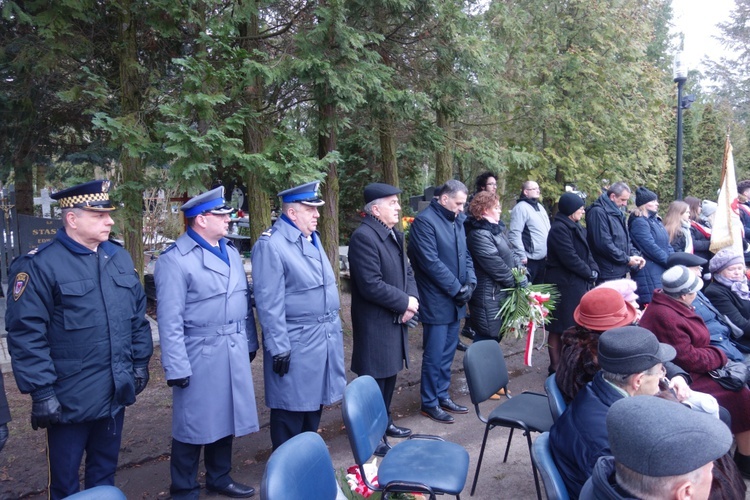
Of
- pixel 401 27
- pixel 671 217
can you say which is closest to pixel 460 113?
pixel 401 27

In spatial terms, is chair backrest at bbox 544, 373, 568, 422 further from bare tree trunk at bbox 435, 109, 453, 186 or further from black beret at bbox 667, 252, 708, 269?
bare tree trunk at bbox 435, 109, 453, 186

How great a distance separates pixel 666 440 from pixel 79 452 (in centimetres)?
315

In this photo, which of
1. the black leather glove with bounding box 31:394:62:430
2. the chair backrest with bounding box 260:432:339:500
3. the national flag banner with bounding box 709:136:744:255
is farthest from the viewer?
the national flag banner with bounding box 709:136:744:255

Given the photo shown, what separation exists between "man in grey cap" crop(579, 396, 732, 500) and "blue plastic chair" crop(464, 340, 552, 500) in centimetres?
216

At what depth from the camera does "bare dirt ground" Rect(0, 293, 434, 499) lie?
13.8 ft

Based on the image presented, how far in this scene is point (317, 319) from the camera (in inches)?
169

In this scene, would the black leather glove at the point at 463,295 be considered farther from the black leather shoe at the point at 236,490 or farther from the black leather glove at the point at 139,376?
the black leather glove at the point at 139,376

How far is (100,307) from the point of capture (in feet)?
11.3

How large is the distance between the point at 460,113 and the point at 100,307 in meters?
6.35

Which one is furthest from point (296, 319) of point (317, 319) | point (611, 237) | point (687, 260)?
point (611, 237)

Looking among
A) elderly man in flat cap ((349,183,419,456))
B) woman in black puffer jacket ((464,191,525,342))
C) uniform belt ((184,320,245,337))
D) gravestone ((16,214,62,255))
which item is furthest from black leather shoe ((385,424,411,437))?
gravestone ((16,214,62,255))

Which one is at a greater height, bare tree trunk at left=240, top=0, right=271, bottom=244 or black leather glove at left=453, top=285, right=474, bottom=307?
bare tree trunk at left=240, top=0, right=271, bottom=244

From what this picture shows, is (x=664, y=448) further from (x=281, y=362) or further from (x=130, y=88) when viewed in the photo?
(x=130, y=88)

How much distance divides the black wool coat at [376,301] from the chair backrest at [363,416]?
104 cm
